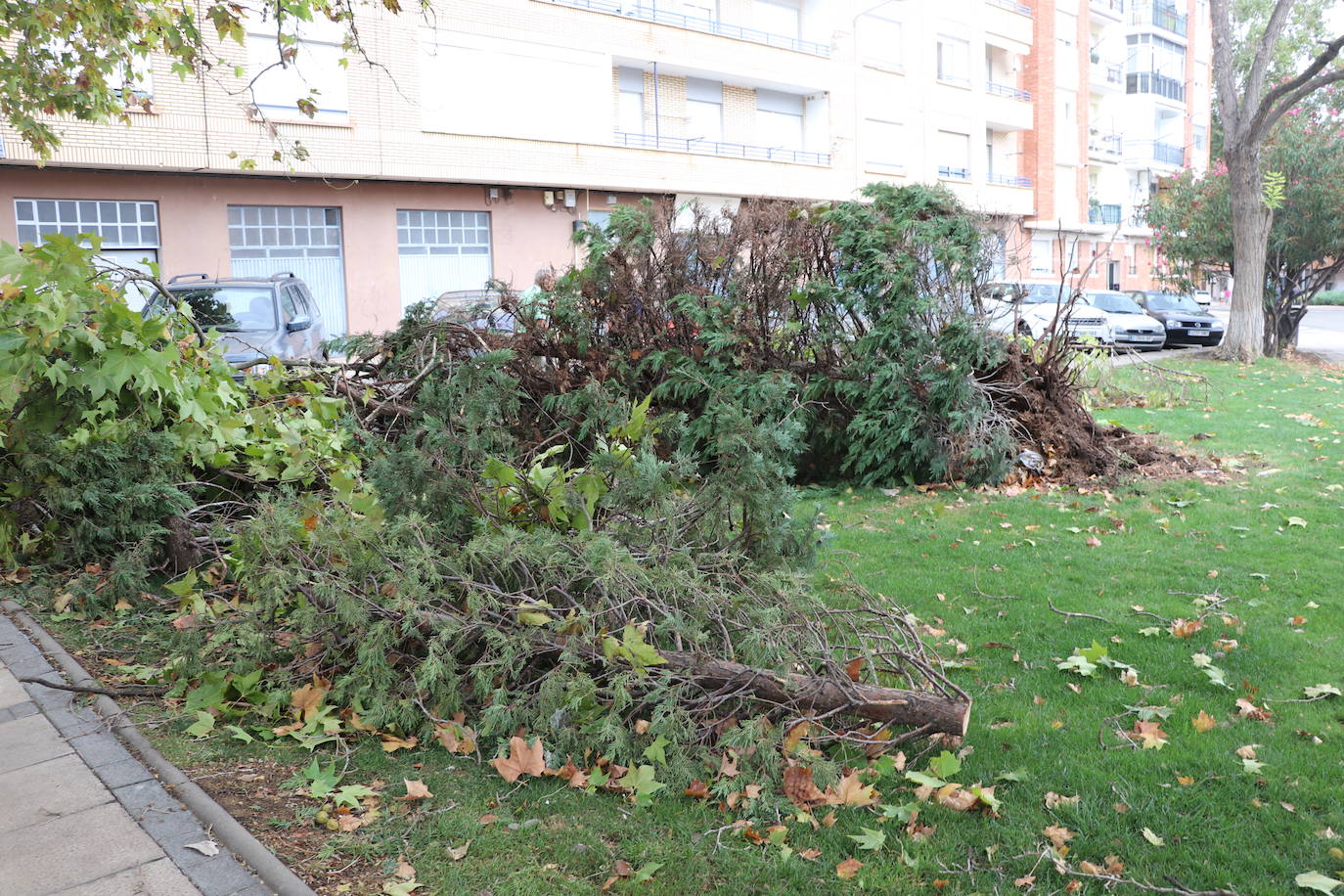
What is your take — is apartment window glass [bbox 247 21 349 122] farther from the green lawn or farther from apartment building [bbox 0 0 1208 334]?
the green lawn

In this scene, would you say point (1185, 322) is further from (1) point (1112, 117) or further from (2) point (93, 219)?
(1) point (1112, 117)

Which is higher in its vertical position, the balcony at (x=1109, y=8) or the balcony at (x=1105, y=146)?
the balcony at (x=1109, y=8)

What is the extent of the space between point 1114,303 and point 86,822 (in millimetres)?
30104

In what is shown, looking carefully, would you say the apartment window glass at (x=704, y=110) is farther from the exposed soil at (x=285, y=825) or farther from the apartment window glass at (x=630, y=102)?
the exposed soil at (x=285, y=825)

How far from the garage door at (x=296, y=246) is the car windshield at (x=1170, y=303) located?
2218 centimetres

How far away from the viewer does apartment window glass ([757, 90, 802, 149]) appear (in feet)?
104

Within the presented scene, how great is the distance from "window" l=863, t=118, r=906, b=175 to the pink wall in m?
10.1

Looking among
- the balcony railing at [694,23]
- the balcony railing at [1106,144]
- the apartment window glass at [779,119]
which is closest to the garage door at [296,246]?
the balcony railing at [694,23]

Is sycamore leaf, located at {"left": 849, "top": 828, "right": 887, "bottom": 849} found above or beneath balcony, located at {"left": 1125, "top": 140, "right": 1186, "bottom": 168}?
beneath

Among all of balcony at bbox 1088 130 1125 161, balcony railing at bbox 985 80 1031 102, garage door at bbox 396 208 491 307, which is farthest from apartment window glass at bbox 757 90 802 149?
balcony at bbox 1088 130 1125 161

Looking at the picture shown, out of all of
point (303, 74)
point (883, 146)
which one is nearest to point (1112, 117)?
point (883, 146)

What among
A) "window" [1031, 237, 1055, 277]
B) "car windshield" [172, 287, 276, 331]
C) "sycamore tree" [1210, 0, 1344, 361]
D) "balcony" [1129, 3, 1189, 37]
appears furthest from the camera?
"balcony" [1129, 3, 1189, 37]

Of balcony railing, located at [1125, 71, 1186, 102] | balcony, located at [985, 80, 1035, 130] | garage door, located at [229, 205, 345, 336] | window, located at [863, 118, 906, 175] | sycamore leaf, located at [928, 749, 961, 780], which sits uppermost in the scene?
balcony railing, located at [1125, 71, 1186, 102]

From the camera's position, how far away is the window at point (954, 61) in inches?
1490
